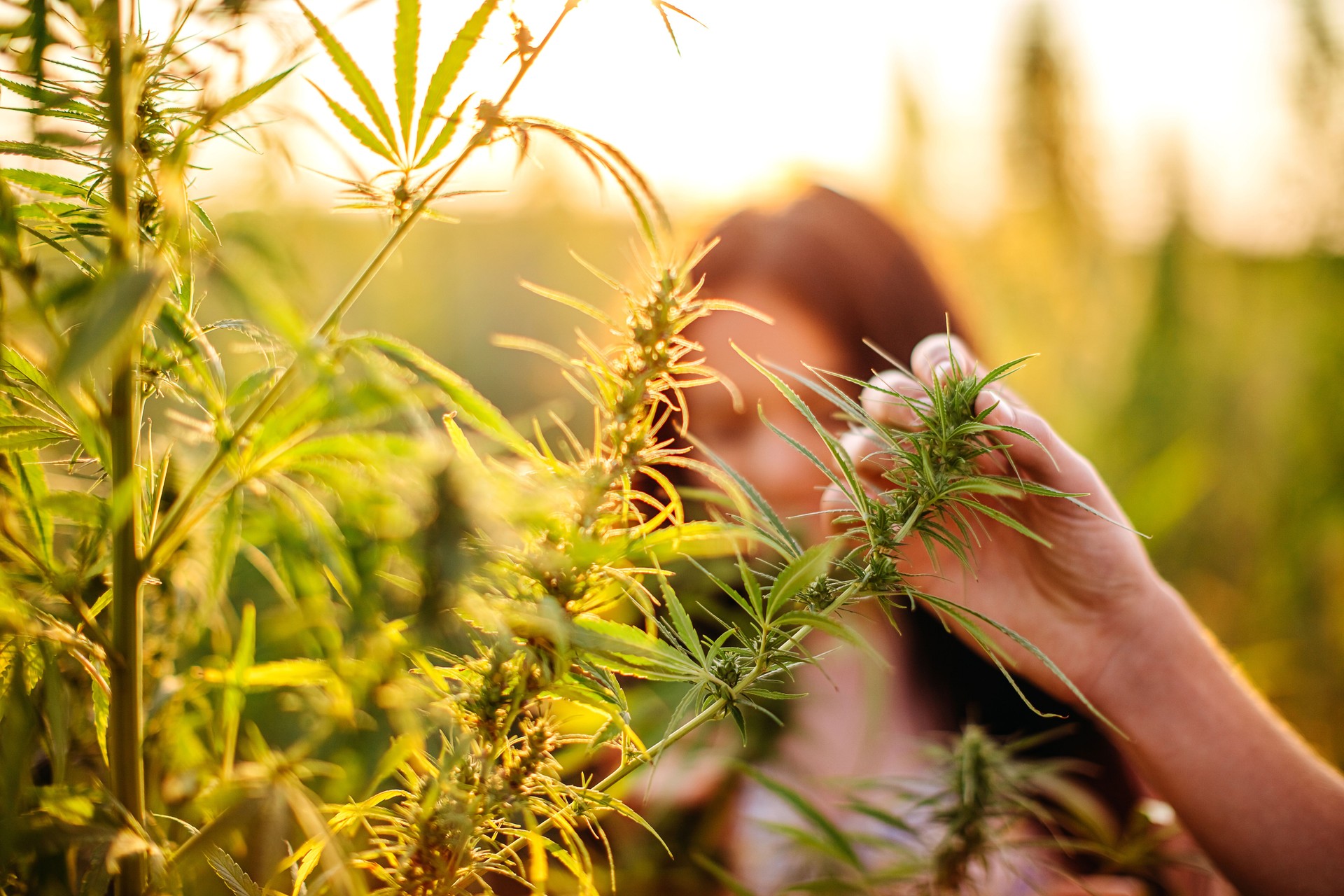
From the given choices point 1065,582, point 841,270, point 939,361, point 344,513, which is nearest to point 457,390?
point 344,513

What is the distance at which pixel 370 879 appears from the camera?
0.34m

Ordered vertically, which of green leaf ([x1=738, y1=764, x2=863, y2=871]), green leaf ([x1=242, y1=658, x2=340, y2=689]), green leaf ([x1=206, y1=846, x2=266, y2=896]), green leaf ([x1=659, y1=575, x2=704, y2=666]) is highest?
green leaf ([x1=659, y1=575, x2=704, y2=666])

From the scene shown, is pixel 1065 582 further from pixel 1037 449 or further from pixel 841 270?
pixel 841 270

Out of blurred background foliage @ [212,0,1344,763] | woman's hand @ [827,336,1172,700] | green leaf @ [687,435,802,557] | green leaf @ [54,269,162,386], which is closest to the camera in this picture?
green leaf @ [54,269,162,386]

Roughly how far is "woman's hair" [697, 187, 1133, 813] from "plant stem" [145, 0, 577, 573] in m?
1.11

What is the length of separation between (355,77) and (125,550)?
0.14 meters

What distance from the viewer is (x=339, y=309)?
0.19 metres

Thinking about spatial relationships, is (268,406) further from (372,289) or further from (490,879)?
(372,289)

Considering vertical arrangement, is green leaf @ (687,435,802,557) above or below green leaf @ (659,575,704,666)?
above

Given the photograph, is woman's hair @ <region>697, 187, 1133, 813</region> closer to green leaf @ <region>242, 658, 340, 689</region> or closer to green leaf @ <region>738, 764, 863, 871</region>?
green leaf @ <region>738, 764, 863, 871</region>

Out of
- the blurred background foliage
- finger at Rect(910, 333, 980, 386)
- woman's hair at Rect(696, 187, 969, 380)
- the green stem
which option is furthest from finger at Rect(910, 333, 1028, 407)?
the blurred background foliage

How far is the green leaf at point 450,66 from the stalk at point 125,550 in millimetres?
70

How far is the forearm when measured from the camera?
1.86 feet

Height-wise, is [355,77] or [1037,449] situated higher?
[355,77]
